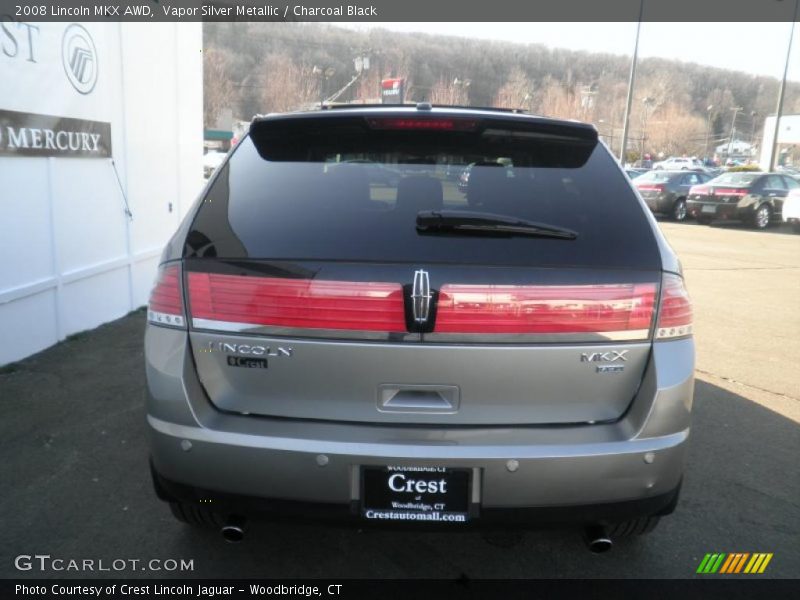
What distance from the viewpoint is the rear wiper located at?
2.11 m

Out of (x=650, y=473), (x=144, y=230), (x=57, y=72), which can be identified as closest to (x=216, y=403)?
(x=650, y=473)

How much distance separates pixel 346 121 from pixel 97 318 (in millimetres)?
4441

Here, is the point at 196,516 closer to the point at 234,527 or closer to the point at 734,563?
the point at 234,527

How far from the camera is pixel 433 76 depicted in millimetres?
68812

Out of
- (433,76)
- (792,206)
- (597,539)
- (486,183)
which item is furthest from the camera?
(433,76)

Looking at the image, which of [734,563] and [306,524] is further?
[734,563]

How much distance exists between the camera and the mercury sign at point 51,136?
459cm

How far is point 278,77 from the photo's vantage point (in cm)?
5856

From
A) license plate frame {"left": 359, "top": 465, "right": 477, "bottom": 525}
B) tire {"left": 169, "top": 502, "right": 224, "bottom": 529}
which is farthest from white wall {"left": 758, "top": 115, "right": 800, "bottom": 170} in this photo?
tire {"left": 169, "top": 502, "right": 224, "bottom": 529}

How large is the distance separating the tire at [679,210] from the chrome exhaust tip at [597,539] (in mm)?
20628

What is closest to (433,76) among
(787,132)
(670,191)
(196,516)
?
(787,132)

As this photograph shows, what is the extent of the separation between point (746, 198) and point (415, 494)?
19.7 meters

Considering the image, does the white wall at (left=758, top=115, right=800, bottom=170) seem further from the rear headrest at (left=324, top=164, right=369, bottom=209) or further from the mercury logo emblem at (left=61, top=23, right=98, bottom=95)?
the rear headrest at (left=324, top=164, right=369, bottom=209)

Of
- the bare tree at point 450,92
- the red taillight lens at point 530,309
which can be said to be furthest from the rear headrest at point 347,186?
the bare tree at point 450,92
